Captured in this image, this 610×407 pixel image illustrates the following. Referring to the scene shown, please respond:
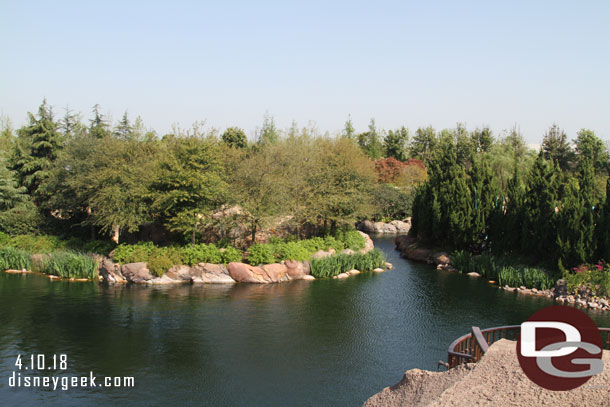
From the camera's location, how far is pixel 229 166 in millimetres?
29406

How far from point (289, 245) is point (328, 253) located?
274cm

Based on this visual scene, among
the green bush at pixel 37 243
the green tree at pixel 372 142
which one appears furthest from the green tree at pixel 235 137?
the green bush at pixel 37 243

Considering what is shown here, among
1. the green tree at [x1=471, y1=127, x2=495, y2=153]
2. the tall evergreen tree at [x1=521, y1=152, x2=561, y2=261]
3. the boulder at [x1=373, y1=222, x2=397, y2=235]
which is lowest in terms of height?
the boulder at [x1=373, y1=222, x2=397, y2=235]

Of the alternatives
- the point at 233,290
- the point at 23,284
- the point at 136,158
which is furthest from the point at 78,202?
the point at 233,290

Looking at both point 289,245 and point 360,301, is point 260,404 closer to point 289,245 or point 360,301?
point 360,301

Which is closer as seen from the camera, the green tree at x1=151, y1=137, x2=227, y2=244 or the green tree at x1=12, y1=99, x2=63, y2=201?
the green tree at x1=151, y1=137, x2=227, y2=244

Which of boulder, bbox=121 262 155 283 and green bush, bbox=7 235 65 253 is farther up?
green bush, bbox=7 235 65 253

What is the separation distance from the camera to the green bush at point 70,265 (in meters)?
25.2

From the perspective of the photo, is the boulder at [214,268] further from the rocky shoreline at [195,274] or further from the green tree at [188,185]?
the green tree at [188,185]

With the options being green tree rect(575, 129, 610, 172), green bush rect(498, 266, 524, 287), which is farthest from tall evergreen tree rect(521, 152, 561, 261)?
green tree rect(575, 129, 610, 172)

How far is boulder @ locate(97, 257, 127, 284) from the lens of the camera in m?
24.6

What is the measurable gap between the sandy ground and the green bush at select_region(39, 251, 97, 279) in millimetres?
19631

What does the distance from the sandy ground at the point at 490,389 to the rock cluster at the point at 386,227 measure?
38156 mm

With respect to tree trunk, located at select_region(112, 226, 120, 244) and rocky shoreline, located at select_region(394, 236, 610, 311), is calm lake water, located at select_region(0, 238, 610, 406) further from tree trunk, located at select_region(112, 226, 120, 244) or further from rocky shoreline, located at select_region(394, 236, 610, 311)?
tree trunk, located at select_region(112, 226, 120, 244)
